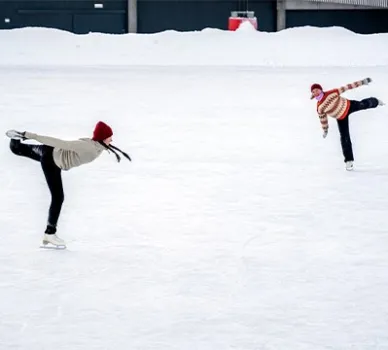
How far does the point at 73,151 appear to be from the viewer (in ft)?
24.3

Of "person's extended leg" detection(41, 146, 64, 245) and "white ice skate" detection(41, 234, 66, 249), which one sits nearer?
"person's extended leg" detection(41, 146, 64, 245)

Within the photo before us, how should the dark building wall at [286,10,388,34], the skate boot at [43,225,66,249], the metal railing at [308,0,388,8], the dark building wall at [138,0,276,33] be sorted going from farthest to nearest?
the dark building wall at [286,10,388,34]
the dark building wall at [138,0,276,33]
the metal railing at [308,0,388,8]
the skate boot at [43,225,66,249]

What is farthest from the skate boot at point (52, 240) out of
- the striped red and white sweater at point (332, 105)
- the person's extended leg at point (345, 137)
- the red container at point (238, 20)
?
the red container at point (238, 20)

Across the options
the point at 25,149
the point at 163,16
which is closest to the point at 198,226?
the point at 25,149

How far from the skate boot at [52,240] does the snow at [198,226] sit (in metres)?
0.09

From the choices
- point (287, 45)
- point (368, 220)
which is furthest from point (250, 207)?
point (287, 45)

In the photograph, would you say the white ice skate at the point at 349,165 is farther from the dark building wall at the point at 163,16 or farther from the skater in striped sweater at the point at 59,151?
the dark building wall at the point at 163,16

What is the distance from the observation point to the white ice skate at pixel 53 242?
7.98 m

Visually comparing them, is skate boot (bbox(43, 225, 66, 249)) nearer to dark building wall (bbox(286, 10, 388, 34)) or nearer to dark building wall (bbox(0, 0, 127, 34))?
dark building wall (bbox(0, 0, 127, 34))

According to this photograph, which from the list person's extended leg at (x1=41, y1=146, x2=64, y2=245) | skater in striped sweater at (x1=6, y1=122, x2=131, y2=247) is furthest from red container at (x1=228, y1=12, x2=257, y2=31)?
skater in striped sweater at (x1=6, y1=122, x2=131, y2=247)

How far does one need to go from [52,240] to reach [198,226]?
1458mm

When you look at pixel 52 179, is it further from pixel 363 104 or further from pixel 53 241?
pixel 363 104

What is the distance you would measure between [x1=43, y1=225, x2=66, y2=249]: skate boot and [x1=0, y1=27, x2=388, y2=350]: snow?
3.5 inches

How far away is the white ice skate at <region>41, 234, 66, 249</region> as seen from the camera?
26.2 feet
